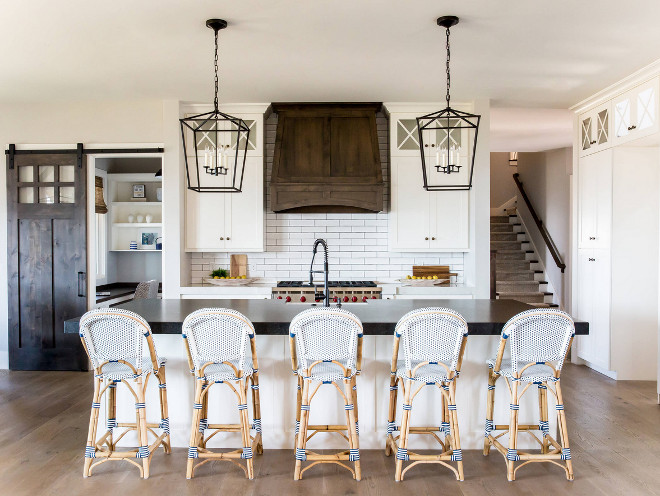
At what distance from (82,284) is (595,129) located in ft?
18.3

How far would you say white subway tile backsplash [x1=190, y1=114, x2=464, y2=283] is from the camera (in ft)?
20.4

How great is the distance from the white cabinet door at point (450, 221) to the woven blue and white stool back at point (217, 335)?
3233 mm

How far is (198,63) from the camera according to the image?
4586mm

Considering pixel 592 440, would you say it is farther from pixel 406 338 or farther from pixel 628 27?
pixel 628 27

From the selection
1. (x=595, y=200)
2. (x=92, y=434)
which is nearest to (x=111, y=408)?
(x=92, y=434)

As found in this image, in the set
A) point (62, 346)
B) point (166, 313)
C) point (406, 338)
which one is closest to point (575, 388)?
point (406, 338)

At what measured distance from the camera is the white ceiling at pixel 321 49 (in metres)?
3.54

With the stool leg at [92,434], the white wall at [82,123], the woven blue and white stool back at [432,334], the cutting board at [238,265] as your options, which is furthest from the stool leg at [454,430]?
the white wall at [82,123]

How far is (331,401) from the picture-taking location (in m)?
3.57

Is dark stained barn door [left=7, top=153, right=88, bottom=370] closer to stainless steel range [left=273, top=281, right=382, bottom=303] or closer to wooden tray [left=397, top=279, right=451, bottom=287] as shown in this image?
stainless steel range [left=273, top=281, right=382, bottom=303]

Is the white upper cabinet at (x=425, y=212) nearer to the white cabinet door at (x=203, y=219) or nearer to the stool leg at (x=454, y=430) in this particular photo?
the white cabinet door at (x=203, y=219)

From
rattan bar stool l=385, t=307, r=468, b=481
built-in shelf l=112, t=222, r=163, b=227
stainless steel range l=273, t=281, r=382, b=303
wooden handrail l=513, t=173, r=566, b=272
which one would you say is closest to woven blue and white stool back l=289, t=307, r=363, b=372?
rattan bar stool l=385, t=307, r=468, b=481

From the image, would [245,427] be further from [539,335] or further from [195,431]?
[539,335]

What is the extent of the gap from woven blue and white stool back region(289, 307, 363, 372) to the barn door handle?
3.69m
